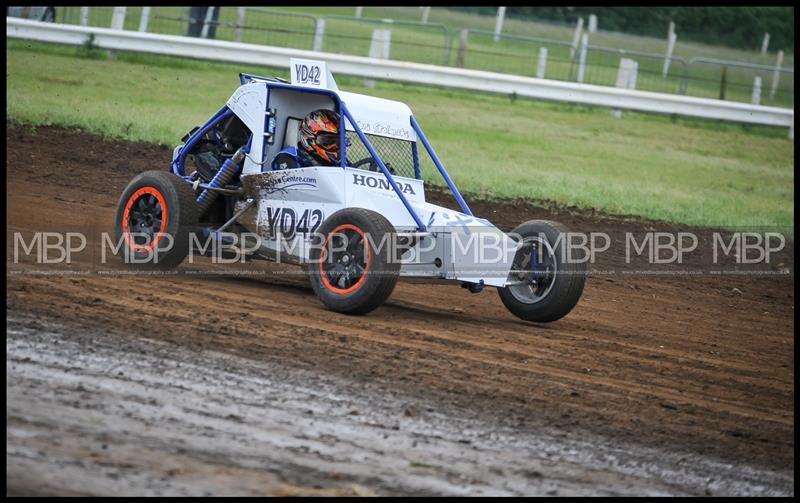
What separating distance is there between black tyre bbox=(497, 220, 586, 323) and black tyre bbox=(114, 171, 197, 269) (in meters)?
2.50

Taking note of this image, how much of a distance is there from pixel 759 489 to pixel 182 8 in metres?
22.1

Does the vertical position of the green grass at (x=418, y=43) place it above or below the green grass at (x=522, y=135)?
above

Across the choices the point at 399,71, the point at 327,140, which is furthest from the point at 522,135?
the point at 327,140

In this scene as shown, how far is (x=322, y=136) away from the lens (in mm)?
9633

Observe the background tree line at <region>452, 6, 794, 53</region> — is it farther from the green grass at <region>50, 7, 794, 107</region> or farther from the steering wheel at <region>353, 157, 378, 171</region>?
the steering wheel at <region>353, 157, 378, 171</region>

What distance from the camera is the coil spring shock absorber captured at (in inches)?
386

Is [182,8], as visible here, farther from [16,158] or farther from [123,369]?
[123,369]

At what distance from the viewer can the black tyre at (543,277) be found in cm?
914

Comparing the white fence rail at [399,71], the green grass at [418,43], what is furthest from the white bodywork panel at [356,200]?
the green grass at [418,43]

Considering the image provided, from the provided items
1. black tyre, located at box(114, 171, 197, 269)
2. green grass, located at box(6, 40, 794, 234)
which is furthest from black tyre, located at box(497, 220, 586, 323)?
green grass, located at box(6, 40, 794, 234)

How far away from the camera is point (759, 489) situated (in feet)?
19.0

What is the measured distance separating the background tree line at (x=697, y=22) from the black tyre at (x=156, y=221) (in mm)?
31045

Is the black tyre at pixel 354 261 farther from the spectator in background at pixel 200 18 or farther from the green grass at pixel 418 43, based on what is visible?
the spectator in background at pixel 200 18

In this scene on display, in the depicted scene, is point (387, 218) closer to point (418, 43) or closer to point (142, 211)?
point (142, 211)
